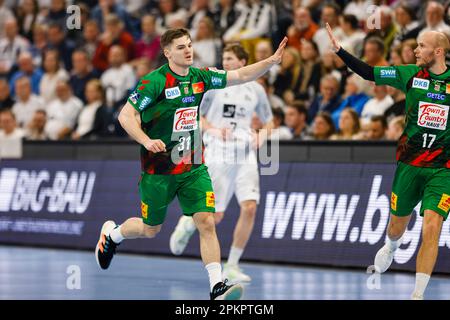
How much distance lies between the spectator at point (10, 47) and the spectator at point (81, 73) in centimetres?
317

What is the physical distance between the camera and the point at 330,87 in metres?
17.8

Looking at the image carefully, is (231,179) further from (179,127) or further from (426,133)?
(426,133)

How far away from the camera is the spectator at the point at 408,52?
51.7ft

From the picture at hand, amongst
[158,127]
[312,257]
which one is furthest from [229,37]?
[158,127]

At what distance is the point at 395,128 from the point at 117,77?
8157mm

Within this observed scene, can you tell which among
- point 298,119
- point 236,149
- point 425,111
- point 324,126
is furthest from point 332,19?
point 425,111

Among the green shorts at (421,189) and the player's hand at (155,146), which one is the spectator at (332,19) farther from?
the player's hand at (155,146)

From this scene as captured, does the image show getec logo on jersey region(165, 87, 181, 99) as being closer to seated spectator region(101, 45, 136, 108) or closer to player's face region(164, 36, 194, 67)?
player's face region(164, 36, 194, 67)

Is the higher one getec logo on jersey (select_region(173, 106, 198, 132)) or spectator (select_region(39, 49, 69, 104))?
spectator (select_region(39, 49, 69, 104))

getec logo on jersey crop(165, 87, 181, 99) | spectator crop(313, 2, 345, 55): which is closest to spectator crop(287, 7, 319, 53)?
spectator crop(313, 2, 345, 55)

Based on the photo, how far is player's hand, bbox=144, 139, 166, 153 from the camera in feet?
35.4

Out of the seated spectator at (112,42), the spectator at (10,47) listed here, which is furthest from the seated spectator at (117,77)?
the spectator at (10,47)

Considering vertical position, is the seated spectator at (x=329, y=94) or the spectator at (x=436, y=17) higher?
Answer: the spectator at (x=436, y=17)
